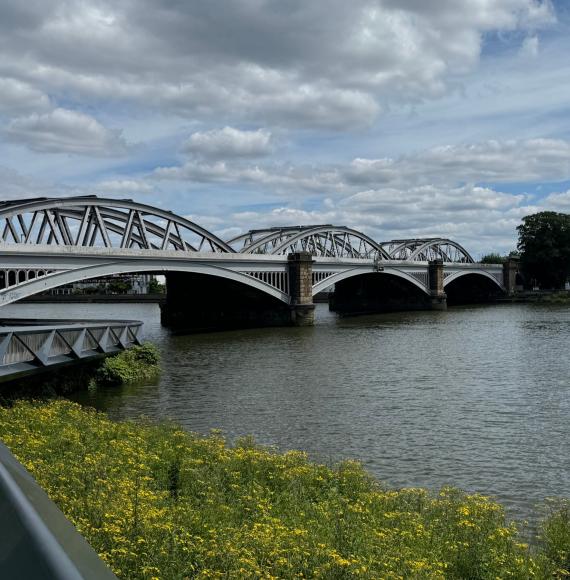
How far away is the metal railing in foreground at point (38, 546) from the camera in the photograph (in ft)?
5.45

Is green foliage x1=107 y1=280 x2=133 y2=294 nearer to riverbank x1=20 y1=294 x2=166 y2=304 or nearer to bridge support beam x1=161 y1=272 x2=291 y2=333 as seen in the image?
riverbank x1=20 y1=294 x2=166 y2=304

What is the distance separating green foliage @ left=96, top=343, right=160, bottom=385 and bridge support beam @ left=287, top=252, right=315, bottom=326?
32.3m

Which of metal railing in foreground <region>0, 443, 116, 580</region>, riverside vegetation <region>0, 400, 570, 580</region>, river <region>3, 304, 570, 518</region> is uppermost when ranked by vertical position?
metal railing in foreground <region>0, 443, 116, 580</region>

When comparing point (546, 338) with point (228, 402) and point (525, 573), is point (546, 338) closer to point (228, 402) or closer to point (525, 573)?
point (228, 402)

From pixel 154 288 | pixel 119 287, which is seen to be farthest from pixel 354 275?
pixel 119 287

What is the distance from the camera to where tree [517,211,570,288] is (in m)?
109

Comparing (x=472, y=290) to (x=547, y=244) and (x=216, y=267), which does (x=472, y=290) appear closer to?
(x=547, y=244)

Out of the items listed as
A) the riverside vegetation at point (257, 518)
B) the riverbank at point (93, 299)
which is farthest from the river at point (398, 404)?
the riverbank at point (93, 299)

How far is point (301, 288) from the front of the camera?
199ft

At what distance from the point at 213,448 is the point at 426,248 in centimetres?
10030

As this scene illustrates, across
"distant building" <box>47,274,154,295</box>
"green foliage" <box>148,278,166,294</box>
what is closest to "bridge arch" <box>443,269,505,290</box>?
"green foliage" <box>148,278,166,294</box>

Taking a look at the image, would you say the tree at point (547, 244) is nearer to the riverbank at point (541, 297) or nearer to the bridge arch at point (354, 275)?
the riverbank at point (541, 297)

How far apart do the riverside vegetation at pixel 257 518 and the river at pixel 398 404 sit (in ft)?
7.09

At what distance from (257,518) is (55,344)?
12.9 metres
